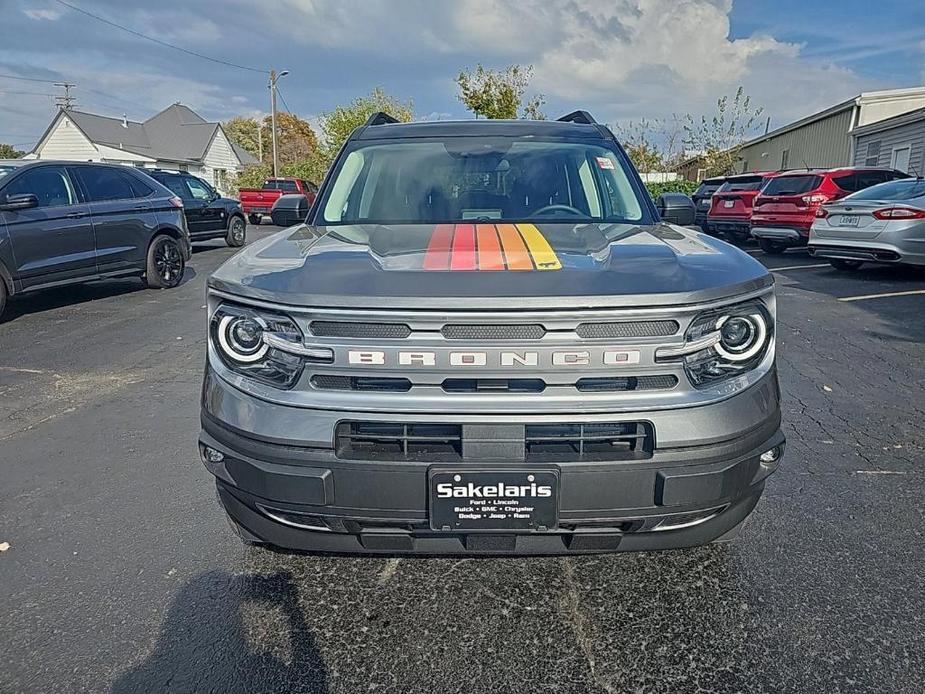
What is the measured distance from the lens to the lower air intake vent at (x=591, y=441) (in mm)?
1748

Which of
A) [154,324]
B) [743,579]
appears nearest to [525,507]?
[743,579]

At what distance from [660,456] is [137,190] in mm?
8512

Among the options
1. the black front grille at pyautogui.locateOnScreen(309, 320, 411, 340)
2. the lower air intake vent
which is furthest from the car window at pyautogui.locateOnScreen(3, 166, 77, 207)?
the lower air intake vent

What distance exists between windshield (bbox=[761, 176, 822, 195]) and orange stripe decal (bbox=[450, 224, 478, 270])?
1087 cm

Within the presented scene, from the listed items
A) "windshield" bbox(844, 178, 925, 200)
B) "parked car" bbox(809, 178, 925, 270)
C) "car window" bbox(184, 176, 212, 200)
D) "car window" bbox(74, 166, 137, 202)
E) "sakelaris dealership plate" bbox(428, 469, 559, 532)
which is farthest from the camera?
"car window" bbox(184, 176, 212, 200)

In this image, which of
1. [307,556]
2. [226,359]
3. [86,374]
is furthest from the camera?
[86,374]

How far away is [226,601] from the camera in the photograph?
7.36 ft

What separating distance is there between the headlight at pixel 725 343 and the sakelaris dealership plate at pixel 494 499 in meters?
0.49

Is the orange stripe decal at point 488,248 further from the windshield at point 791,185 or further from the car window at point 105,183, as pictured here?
the windshield at point 791,185

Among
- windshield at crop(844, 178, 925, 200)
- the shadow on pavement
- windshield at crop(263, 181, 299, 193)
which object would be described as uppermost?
windshield at crop(263, 181, 299, 193)

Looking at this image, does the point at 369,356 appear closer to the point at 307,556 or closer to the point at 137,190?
the point at 307,556

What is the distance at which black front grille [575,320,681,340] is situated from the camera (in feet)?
5.74

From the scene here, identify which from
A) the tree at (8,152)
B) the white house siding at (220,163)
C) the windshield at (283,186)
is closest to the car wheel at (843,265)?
the windshield at (283,186)

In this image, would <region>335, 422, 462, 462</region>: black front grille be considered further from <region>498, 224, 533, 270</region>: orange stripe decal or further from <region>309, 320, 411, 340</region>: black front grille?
<region>498, 224, 533, 270</region>: orange stripe decal
